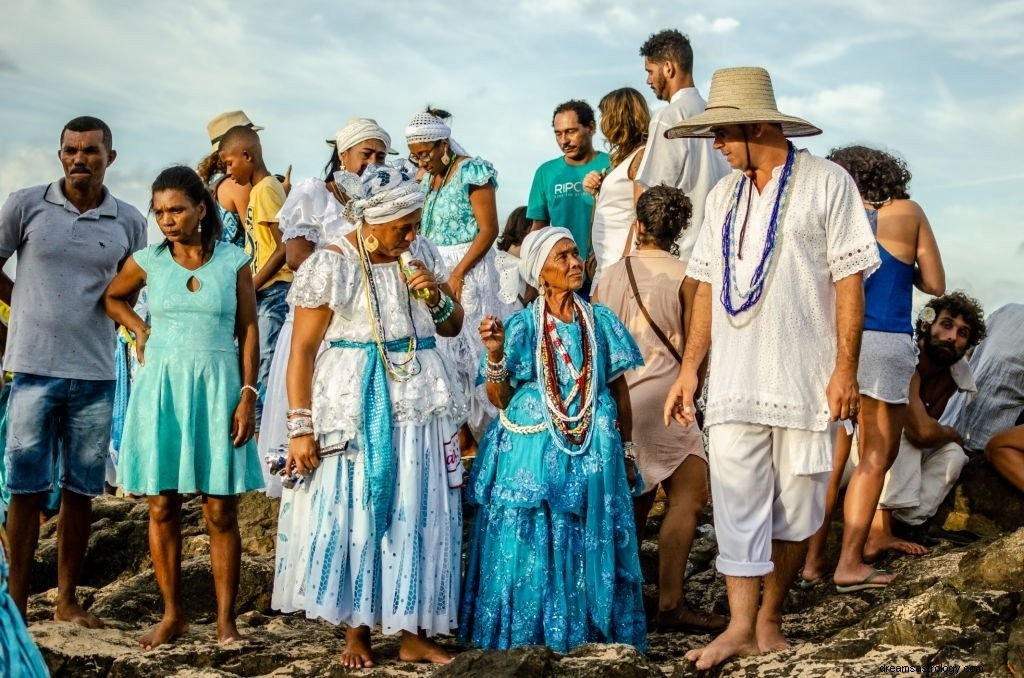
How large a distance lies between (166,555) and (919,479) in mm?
4260

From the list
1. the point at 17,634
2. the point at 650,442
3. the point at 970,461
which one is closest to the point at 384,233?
the point at 650,442

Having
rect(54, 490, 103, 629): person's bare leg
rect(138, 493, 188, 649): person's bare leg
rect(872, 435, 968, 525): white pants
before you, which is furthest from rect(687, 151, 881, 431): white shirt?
rect(54, 490, 103, 629): person's bare leg

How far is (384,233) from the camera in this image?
570 cm

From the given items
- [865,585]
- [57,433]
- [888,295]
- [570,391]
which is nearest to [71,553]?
[57,433]

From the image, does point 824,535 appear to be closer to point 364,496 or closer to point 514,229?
point 364,496

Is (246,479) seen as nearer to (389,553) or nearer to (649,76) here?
(389,553)

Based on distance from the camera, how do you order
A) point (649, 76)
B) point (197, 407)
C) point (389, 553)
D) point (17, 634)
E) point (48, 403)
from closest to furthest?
1. point (17, 634)
2. point (389, 553)
3. point (197, 407)
4. point (48, 403)
5. point (649, 76)

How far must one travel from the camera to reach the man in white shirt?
7.42 metres

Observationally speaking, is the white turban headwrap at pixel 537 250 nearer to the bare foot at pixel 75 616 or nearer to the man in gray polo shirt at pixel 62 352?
the man in gray polo shirt at pixel 62 352

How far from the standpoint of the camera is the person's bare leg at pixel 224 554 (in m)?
6.02

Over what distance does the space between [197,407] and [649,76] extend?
357 cm

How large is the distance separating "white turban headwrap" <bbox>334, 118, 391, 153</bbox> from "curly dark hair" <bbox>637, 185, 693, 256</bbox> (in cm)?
199

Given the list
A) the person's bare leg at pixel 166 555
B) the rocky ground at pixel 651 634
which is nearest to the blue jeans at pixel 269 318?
the rocky ground at pixel 651 634

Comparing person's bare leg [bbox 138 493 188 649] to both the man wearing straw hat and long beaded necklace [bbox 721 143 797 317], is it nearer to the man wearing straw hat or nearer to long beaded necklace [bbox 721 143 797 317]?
the man wearing straw hat
